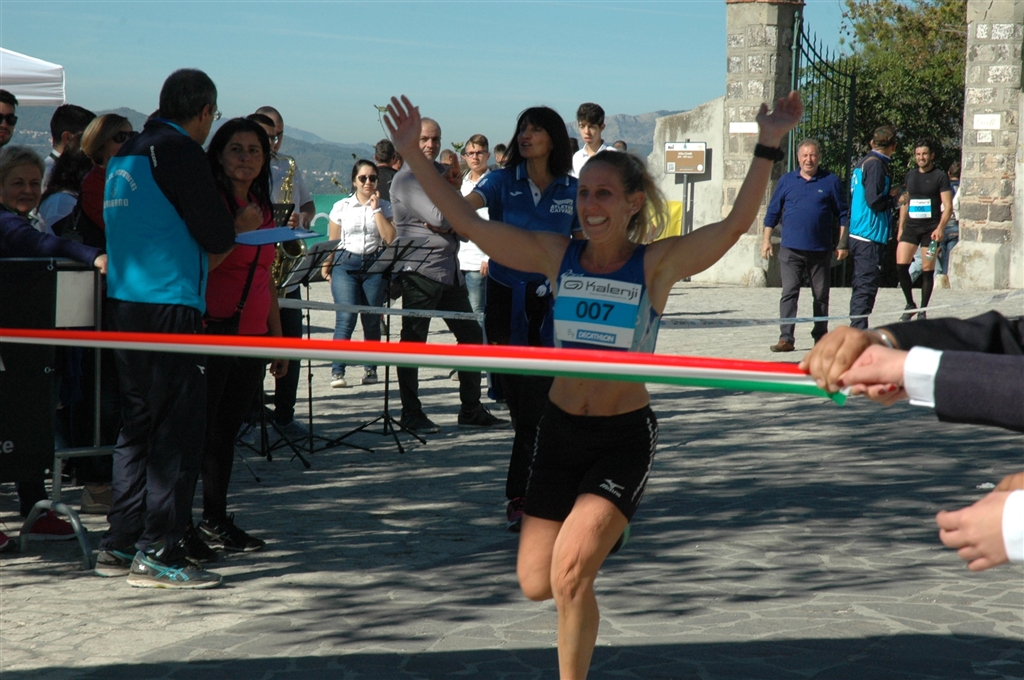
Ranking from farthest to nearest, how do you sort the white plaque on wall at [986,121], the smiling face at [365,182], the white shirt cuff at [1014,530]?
1. the white plaque on wall at [986,121]
2. the smiling face at [365,182]
3. the white shirt cuff at [1014,530]

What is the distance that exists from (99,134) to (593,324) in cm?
362

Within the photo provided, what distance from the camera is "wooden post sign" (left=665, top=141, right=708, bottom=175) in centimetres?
2273

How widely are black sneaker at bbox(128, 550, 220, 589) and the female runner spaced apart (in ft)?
6.97

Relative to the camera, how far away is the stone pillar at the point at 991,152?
20.0m

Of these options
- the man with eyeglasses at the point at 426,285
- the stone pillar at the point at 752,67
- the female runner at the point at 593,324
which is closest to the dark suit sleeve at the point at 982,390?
the female runner at the point at 593,324

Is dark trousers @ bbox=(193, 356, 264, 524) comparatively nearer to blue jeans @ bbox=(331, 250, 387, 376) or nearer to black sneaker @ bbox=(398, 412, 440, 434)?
black sneaker @ bbox=(398, 412, 440, 434)

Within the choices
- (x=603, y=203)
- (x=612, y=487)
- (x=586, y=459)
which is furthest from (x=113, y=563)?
(x=603, y=203)

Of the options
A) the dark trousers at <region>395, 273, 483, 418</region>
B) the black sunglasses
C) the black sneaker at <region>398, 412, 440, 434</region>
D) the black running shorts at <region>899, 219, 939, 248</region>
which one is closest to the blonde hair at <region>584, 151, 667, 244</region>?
the black sunglasses

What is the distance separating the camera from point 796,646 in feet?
15.1

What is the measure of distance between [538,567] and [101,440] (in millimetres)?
3473

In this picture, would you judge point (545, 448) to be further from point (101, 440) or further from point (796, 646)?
point (101, 440)

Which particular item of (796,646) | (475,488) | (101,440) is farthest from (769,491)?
(101,440)

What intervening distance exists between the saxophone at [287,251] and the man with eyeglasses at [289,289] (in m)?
0.01

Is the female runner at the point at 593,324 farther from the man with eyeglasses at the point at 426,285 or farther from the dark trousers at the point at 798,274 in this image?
the dark trousers at the point at 798,274
